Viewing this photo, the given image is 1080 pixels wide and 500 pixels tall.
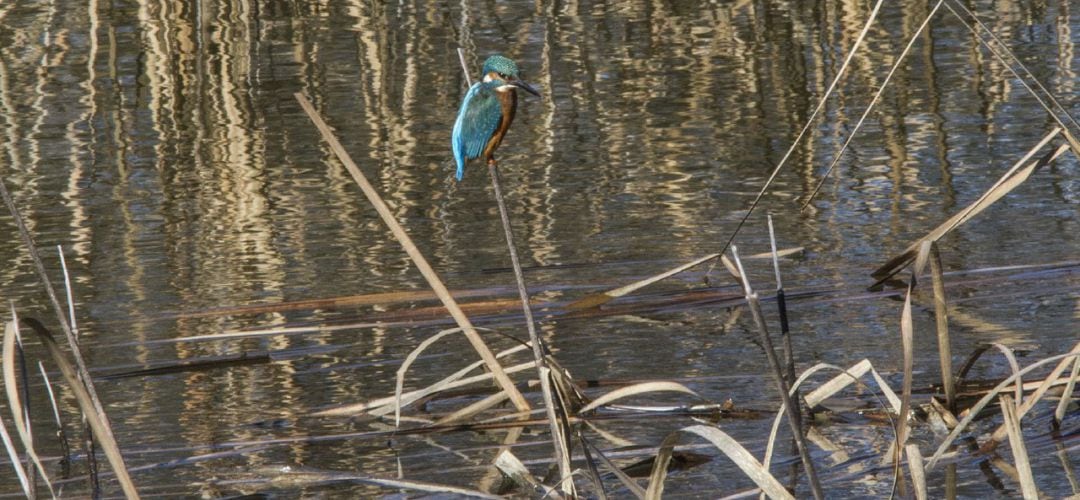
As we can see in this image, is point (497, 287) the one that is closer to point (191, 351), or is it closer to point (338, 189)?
point (191, 351)

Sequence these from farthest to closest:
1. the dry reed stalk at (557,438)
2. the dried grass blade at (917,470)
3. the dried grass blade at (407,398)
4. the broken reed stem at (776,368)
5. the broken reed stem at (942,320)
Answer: the dried grass blade at (407,398) → the broken reed stem at (942,320) → the dry reed stalk at (557,438) → the dried grass blade at (917,470) → the broken reed stem at (776,368)

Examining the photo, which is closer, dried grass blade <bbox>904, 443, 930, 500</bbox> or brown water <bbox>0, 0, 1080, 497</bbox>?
dried grass blade <bbox>904, 443, 930, 500</bbox>

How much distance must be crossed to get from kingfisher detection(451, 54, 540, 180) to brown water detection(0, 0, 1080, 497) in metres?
0.73

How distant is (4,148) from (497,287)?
12.1 ft

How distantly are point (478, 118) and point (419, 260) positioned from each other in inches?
13.6

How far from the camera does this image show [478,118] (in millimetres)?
3393

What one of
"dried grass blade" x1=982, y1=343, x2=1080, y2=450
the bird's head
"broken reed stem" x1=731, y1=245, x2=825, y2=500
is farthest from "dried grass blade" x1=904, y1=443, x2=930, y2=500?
the bird's head

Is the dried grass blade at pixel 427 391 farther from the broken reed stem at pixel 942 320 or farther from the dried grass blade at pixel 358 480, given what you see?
the broken reed stem at pixel 942 320

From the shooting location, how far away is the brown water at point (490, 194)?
3982 millimetres

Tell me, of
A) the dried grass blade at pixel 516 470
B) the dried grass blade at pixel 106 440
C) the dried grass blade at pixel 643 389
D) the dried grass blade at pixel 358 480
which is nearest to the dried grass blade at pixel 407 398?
the dried grass blade at pixel 643 389

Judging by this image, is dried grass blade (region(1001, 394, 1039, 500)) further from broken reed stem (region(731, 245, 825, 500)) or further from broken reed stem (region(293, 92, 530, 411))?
broken reed stem (region(293, 92, 530, 411))

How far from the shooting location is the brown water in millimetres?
3982

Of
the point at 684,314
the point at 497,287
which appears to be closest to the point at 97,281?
the point at 497,287

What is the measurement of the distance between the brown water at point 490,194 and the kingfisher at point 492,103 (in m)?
0.73
